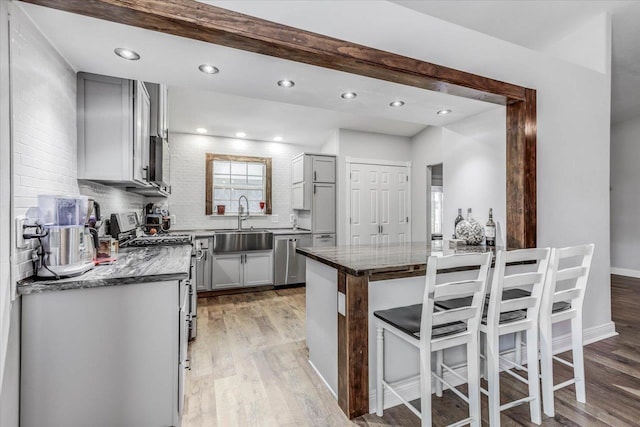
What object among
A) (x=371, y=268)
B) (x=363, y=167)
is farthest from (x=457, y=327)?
(x=363, y=167)

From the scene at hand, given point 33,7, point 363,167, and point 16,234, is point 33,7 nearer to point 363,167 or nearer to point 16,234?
point 16,234

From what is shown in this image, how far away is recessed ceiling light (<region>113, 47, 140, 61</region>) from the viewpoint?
5.78 ft

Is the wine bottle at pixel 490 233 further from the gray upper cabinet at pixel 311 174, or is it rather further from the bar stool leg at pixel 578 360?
the gray upper cabinet at pixel 311 174

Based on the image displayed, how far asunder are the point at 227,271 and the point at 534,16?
15.4ft

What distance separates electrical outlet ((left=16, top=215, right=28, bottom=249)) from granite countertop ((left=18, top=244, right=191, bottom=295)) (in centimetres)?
18

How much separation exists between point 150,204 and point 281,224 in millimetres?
2208

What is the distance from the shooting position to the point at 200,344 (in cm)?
278

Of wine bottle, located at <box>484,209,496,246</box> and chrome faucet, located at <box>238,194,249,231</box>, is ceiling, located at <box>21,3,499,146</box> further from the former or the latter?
chrome faucet, located at <box>238,194,249,231</box>

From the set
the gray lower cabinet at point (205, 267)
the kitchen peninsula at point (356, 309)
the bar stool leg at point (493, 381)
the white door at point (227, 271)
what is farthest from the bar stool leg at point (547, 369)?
the gray lower cabinet at point (205, 267)

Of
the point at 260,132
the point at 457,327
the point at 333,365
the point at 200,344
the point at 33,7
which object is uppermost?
the point at 260,132

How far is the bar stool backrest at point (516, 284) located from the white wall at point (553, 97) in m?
1.08

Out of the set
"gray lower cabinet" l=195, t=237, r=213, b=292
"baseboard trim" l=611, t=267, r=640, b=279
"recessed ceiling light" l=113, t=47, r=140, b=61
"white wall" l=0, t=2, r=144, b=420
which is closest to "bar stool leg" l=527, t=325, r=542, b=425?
"white wall" l=0, t=2, r=144, b=420

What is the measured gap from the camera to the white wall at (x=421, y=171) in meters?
5.11

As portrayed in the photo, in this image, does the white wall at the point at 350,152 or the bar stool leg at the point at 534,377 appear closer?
the bar stool leg at the point at 534,377
